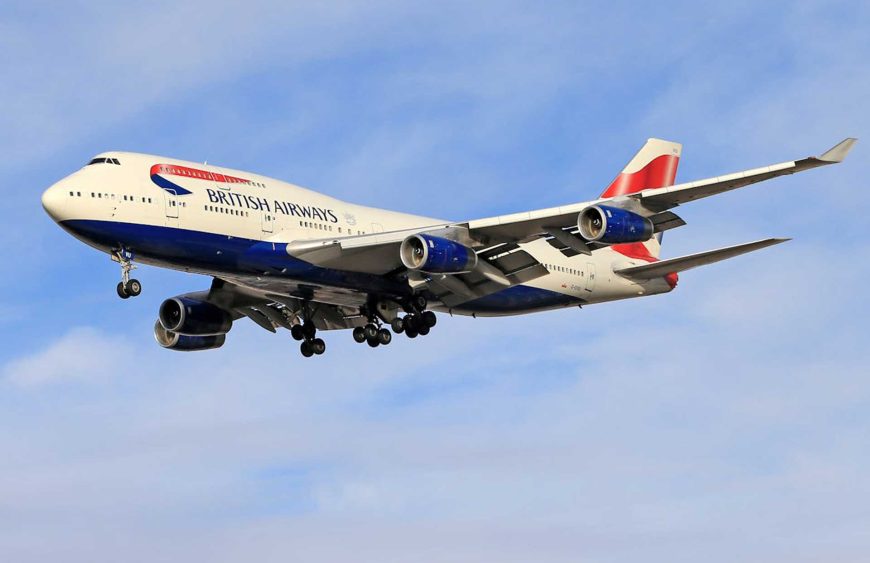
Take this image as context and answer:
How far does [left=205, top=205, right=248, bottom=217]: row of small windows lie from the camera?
41.9 meters

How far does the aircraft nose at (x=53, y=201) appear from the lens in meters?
40.3

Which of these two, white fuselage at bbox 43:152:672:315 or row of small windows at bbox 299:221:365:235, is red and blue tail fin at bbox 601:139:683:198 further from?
row of small windows at bbox 299:221:365:235

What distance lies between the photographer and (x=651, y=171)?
55.4 metres

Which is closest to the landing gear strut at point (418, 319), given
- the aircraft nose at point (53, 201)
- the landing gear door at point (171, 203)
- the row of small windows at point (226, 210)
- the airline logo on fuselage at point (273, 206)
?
the airline logo on fuselage at point (273, 206)

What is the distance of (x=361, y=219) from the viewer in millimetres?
46156

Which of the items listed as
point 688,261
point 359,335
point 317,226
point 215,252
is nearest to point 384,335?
point 359,335

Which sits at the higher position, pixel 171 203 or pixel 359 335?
pixel 171 203

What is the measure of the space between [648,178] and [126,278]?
2362 centimetres

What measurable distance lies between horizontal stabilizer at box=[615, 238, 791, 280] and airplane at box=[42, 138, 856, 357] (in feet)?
0.23

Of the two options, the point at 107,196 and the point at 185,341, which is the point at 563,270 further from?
the point at 107,196

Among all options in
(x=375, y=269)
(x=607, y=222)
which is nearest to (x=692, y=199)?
(x=607, y=222)

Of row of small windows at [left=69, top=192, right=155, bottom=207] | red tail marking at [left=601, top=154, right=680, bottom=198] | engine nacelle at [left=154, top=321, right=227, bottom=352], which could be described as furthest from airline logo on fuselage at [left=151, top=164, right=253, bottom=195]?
red tail marking at [left=601, top=154, right=680, bottom=198]

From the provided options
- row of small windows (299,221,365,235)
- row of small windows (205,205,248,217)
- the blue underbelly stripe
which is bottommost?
the blue underbelly stripe

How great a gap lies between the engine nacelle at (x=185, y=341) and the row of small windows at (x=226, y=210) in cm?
1004
